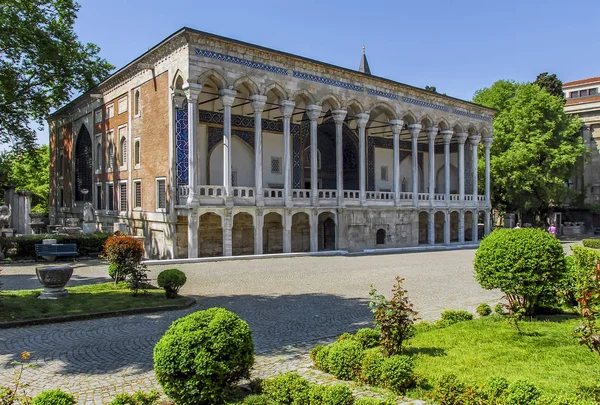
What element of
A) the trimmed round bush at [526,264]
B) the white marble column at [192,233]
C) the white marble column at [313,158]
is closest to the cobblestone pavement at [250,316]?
the white marble column at [192,233]

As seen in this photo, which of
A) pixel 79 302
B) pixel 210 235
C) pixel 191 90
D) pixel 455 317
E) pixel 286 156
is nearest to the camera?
pixel 455 317

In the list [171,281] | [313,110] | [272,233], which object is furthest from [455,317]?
[313,110]

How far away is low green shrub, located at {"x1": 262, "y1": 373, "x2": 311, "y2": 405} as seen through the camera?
5.56 meters

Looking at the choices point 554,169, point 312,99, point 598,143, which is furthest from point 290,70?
point 598,143

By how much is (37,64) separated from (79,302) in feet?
70.7

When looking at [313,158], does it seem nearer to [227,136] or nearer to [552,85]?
[227,136]

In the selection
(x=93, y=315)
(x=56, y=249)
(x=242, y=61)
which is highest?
(x=242, y=61)

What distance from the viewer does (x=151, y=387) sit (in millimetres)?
6441

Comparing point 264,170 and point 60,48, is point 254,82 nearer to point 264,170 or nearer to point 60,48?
point 264,170

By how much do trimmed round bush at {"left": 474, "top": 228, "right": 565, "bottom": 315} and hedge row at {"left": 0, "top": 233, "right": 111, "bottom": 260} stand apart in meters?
18.3

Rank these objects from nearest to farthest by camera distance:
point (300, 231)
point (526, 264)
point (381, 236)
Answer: point (526, 264)
point (300, 231)
point (381, 236)

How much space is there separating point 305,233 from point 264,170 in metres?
4.73

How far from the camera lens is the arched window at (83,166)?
35438mm

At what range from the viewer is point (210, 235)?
2427cm
